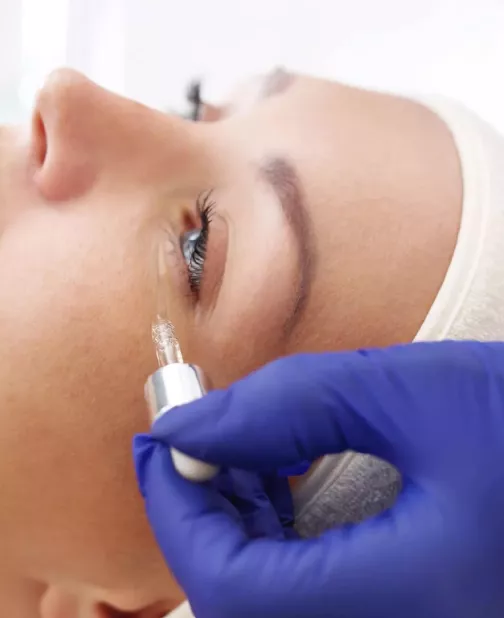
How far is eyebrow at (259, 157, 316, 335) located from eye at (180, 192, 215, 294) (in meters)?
0.07

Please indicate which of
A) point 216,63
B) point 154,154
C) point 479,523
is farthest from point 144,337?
point 216,63

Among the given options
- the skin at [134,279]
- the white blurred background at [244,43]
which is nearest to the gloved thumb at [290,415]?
the skin at [134,279]

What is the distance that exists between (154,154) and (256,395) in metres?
0.31

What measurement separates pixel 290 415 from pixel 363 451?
90 millimetres

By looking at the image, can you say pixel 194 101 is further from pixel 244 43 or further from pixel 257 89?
pixel 244 43

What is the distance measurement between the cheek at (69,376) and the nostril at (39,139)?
11cm

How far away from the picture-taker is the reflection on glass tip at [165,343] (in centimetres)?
74

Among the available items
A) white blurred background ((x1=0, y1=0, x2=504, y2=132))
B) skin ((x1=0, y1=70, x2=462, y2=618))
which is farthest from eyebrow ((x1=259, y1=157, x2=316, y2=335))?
white blurred background ((x1=0, y1=0, x2=504, y2=132))

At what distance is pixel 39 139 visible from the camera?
0.84 meters

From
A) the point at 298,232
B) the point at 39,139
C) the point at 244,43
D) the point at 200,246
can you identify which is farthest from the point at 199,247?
the point at 244,43

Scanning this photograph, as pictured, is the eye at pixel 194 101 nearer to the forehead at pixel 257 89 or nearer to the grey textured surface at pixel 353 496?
the forehead at pixel 257 89

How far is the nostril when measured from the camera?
2.73ft

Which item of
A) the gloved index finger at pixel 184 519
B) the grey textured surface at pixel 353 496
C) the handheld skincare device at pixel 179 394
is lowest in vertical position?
Result: the grey textured surface at pixel 353 496

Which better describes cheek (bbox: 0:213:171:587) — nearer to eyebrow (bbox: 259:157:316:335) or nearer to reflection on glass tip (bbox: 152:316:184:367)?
reflection on glass tip (bbox: 152:316:184:367)
